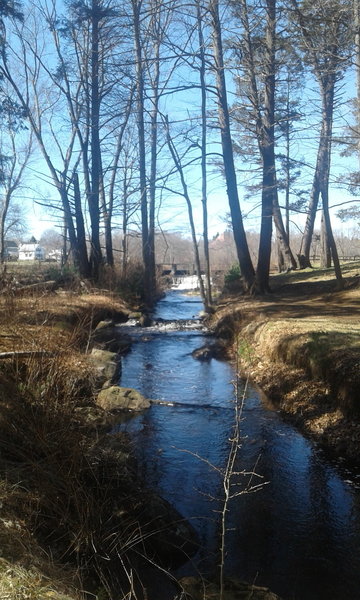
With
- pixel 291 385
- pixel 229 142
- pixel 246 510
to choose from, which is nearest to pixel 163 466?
pixel 246 510

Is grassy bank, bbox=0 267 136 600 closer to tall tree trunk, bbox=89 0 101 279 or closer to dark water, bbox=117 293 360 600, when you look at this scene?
dark water, bbox=117 293 360 600

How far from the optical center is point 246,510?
4664mm

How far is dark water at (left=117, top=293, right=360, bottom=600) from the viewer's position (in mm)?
3785

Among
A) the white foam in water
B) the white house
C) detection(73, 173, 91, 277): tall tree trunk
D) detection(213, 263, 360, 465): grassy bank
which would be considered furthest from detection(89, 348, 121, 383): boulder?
the white house

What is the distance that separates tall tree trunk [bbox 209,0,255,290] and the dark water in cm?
991

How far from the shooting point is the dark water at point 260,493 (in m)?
3.79

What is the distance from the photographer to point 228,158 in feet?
58.1

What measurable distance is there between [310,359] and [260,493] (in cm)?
317

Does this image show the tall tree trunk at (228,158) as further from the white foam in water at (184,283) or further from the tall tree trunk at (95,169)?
the white foam in water at (184,283)

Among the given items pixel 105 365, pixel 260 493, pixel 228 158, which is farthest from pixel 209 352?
pixel 228 158

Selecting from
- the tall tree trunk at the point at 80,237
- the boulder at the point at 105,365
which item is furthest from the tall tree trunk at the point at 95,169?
the boulder at the point at 105,365

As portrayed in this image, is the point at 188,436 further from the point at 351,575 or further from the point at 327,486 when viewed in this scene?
the point at 351,575

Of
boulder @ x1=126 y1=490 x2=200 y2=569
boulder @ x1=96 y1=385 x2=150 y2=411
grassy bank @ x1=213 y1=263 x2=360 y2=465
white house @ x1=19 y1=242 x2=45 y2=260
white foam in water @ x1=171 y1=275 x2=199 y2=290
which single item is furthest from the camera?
white house @ x1=19 y1=242 x2=45 y2=260

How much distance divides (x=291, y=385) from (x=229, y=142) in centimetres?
1226
